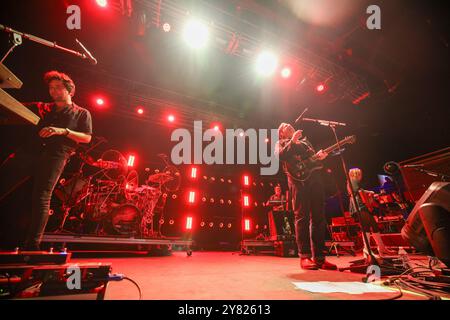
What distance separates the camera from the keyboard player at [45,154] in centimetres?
176

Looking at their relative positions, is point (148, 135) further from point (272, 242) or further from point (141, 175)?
point (272, 242)

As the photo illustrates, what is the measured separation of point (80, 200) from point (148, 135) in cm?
311

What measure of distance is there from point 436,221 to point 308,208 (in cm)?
132

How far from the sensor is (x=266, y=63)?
5309 millimetres

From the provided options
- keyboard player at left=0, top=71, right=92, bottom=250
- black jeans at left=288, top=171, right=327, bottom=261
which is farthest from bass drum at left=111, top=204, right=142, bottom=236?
black jeans at left=288, top=171, right=327, bottom=261

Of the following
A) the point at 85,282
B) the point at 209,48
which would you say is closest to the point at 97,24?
the point at 209,48

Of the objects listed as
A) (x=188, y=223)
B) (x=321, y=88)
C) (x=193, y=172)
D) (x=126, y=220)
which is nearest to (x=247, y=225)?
(x=188, y=223)

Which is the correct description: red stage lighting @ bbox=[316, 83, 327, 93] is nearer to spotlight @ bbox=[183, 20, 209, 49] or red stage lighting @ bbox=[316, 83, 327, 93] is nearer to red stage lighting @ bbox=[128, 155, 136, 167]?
spotlight @ bbox=[183, 20, 209, 49]

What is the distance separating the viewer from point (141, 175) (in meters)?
6.47

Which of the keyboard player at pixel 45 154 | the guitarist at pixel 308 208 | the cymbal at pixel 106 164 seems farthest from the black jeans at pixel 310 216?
the cymbal at pixel 106 164

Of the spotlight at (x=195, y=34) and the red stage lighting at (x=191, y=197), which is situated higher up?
the spotlight at (x=195, y=34)

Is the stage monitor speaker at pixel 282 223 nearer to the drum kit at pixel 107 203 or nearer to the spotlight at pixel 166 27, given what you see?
the drum kit at pixel 107 203

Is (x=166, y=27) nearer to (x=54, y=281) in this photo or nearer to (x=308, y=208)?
(x=308, y=208)

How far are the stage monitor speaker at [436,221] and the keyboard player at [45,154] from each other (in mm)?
3138
